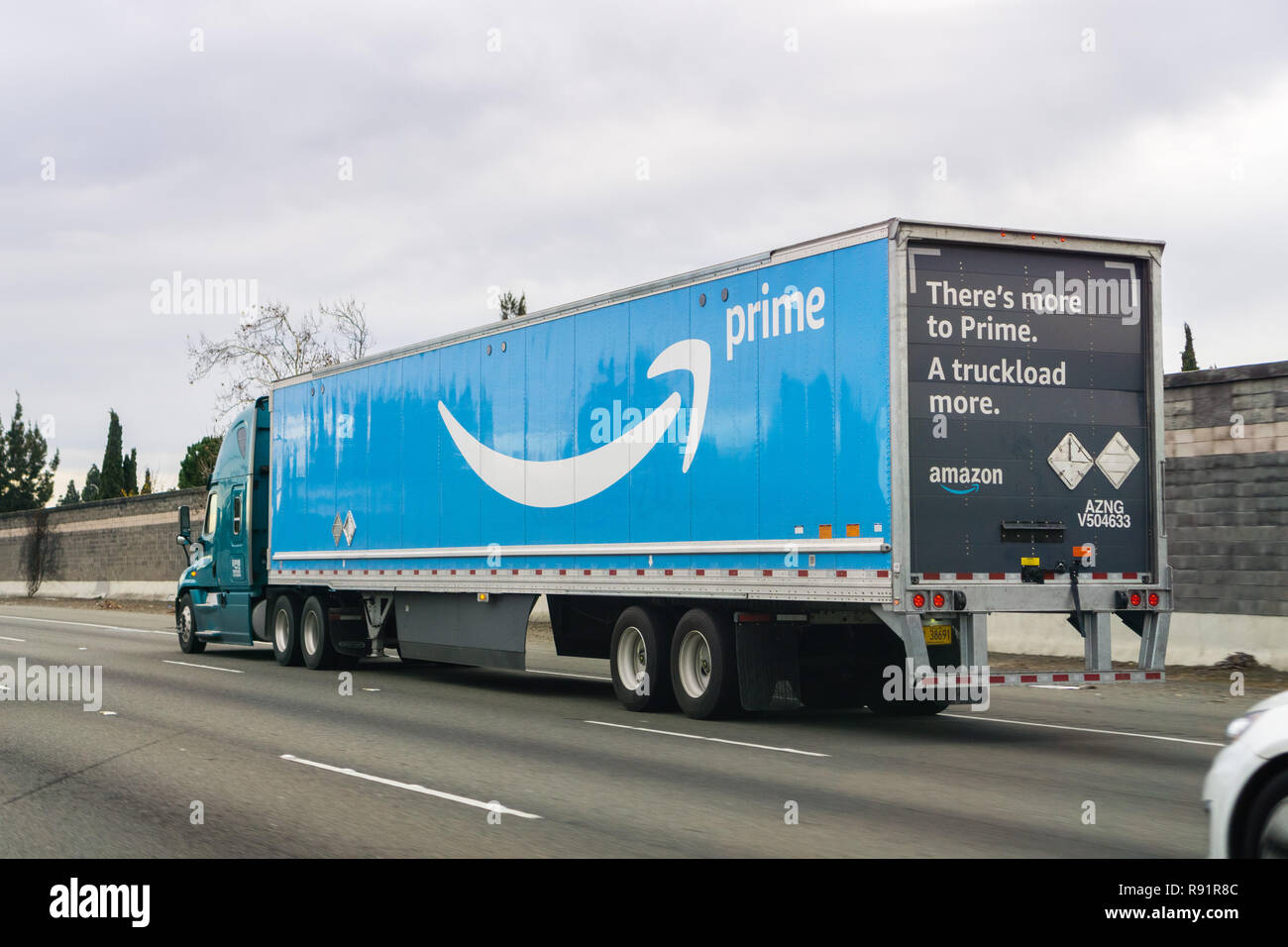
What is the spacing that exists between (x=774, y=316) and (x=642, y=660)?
4115 mm

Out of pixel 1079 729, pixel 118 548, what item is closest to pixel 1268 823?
pixel 1079 729

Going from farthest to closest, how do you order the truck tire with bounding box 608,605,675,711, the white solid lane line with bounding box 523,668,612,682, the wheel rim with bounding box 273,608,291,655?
1. the wheel rim with bounding box 273,608,291,655
2. the white solid lane line with bounding box 523,668,612,682
3. the truck tire with bounding box 608,605,675,711

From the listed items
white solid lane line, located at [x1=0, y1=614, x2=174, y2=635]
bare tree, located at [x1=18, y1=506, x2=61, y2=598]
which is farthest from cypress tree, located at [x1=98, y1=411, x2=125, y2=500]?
white solid lane line, located at [x1=0, y1=614, x2=174, y2=635]

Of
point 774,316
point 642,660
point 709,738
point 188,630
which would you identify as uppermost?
point 774,316

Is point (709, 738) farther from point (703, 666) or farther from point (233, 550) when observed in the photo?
point (233, 550)

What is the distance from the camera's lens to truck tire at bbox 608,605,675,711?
1391 centimetres

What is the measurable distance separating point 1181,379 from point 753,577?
9785 millimetres

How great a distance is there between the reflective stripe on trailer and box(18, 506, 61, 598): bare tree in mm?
54799

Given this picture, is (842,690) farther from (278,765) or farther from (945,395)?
(278,765)

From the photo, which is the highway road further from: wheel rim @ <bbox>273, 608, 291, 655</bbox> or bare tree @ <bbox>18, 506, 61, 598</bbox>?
bare tree @ <bbox>18, 506, 61, 598</bbox>

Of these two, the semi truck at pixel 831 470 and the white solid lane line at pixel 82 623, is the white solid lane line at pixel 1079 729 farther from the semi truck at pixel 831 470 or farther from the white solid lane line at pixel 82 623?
the white solid lane line at pixel 82 623

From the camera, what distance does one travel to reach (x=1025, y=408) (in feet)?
39.6

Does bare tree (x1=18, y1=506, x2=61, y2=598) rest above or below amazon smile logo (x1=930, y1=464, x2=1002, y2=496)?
below

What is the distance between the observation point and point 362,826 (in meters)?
8.01
